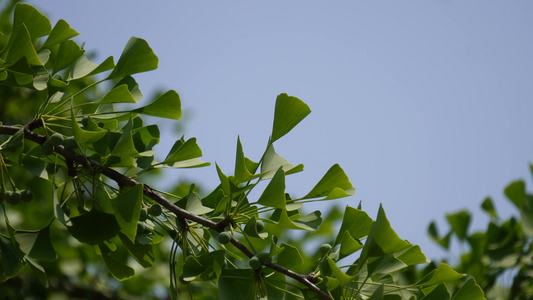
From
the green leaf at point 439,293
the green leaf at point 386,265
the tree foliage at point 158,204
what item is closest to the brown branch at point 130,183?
the tree foliage at point 158,204

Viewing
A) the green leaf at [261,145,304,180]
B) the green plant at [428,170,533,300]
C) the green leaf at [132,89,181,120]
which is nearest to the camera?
the green leaf at [261,145,304,180]

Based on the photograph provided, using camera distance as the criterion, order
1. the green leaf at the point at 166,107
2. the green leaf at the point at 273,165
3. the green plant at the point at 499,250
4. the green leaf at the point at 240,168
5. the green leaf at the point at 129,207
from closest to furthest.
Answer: the green leaf at the point at 129,207, the green leaf at the point at 240,168, the green leaf at the point at 273,165, the green leaf at the point at 166,107, the green plant at the point at 499,250

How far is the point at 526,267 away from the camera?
252cm

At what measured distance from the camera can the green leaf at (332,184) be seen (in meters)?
1.18

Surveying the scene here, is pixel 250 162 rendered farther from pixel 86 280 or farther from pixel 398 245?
pixel 86 280

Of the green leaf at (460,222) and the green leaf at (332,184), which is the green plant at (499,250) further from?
the green leaf at (332,184)

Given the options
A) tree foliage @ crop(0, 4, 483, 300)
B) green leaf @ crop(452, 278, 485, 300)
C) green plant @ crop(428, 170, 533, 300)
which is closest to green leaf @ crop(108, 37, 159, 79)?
tree foliage @ crop(0, 4, 483, 300)

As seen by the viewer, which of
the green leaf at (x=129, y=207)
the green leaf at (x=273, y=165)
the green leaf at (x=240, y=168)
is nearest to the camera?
the green leaf at (x=129, y=207)

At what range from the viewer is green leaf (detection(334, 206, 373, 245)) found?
1.16 meters

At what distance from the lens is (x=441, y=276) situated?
44.9 inches

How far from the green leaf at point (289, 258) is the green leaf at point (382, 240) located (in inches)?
5.0

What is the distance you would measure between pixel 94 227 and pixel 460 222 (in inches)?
80.5

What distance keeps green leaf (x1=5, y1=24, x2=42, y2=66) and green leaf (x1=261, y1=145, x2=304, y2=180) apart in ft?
1.63

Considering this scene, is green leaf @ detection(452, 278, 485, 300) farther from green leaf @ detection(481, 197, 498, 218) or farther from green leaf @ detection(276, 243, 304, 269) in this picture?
green leaf @ detection(481, 197, 498, 218)
